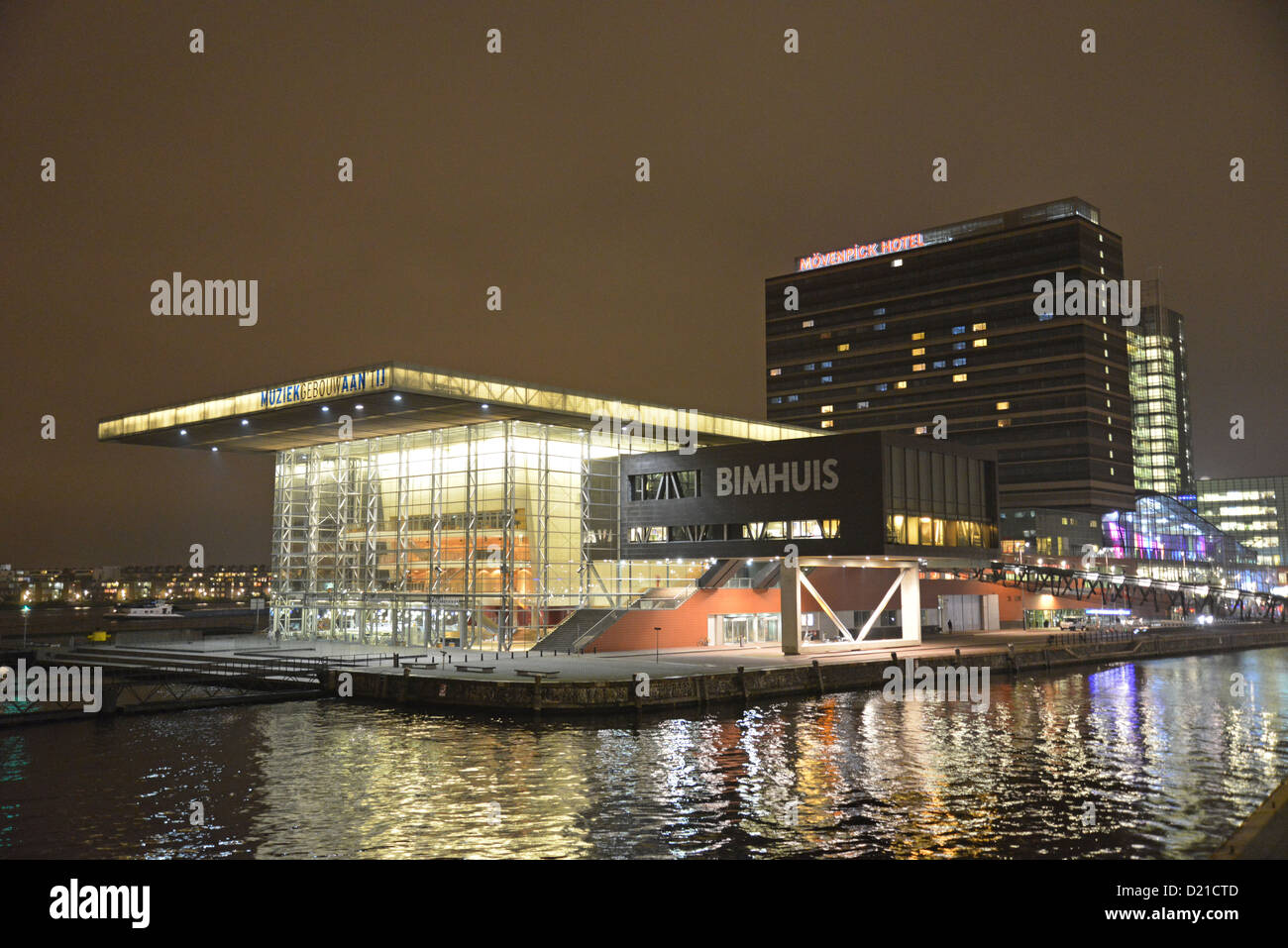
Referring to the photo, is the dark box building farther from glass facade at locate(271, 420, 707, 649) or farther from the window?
glass facade at locate(271, 420, 707, 649)

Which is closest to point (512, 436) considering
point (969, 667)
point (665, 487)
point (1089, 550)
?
point (665, 487)

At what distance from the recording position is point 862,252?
187250 mm

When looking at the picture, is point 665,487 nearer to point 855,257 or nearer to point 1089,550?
point 1089,550

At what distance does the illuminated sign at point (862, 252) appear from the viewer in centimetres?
18250

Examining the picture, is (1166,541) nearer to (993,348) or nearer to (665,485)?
(993,348)

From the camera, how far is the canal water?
24188mm

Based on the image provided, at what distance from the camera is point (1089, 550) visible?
149 meters

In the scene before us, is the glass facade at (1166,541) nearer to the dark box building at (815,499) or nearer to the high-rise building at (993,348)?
the high-rise building at (993,348)

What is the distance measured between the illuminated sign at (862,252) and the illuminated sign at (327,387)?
461 feet

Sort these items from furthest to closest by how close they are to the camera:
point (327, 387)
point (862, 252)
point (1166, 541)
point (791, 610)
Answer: point (862, 252) < point (1166, 541) < point (791, 610) < point (327, 387)

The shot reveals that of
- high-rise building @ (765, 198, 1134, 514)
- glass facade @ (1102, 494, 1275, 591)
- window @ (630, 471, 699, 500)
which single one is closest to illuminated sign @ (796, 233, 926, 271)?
high-rise building @ (765, 198, 1134, 514)

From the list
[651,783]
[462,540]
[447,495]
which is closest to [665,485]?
[462,540]

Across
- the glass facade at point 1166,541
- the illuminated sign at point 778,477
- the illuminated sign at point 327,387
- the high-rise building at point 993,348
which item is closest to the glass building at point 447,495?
the illuminated sign at point 327,387

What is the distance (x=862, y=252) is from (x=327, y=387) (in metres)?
143
